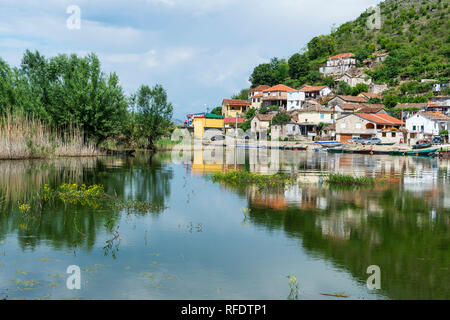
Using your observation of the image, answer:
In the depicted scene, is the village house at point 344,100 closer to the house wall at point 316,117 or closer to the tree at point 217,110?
the house wall at point 316,117

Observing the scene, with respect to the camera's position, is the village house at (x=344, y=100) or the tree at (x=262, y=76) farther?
the tree at (x=262, y=76)

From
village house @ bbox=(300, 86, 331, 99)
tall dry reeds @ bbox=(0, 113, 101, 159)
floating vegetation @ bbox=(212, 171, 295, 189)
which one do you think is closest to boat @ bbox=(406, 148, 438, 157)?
floating vegetation @ bbox=(212, 171, 295, 189)

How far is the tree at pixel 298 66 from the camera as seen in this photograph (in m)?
131

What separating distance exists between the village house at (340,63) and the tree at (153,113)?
78652mm

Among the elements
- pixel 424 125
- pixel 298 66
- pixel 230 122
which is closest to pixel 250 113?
pixel 230 122

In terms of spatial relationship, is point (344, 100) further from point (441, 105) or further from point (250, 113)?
point (250, 113)

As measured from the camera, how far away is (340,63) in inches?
4995

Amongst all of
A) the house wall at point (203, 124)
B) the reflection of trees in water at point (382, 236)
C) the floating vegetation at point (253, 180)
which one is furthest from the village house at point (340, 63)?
the reflection of trees in water at point (382, 236)

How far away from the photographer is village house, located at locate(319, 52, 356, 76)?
12619cm

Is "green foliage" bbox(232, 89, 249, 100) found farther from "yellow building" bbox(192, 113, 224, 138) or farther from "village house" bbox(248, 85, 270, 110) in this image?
"yellow building" bbox(192, 113, 224, 138)

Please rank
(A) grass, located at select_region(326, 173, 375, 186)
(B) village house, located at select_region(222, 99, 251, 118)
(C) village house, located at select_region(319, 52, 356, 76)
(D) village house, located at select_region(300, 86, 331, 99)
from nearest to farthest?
(A) grass, located at select_region(326, 173, 375, 186)
(D) village house, located at select_region(300, 86, 331, 99)
(B) village house, located at select_region(222, 99, 251, 118)
(C) village house, located at select_region(319, 52, 356, 76)

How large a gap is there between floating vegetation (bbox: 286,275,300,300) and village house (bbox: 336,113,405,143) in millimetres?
69716

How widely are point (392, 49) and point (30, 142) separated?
120 metres
